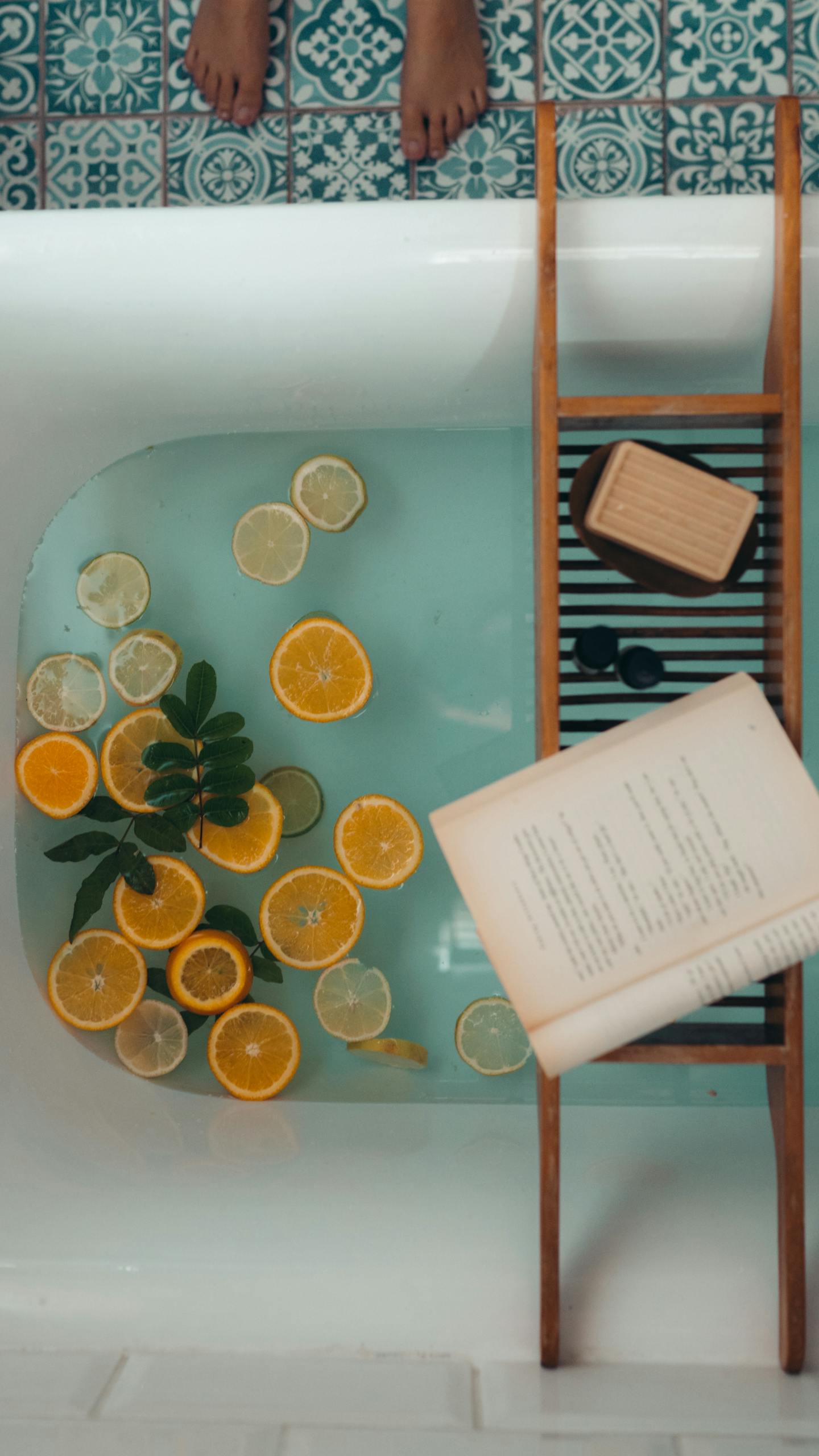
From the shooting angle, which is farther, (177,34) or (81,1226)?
(177,34)

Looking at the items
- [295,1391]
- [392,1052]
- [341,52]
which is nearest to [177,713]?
[392,1052]

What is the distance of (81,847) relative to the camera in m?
1.40

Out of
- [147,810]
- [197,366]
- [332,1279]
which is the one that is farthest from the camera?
[147,810]

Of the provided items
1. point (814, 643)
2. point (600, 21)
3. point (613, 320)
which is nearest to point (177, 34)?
point (600, 21)

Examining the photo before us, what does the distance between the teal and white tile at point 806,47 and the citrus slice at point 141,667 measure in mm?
1211

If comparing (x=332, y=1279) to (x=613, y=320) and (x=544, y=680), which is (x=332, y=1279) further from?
(x=613, y=320)

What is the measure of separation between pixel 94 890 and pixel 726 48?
1.48 metres

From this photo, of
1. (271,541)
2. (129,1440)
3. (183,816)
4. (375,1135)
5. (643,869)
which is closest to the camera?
(129,1440)

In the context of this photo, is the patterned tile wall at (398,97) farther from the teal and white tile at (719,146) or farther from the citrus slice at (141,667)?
the citrus slice at (141,667)

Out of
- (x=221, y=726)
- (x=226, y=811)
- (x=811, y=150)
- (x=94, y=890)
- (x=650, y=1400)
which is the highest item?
(x=811, y=150)

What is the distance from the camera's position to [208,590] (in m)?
1.53

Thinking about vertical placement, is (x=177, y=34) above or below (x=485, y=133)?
above

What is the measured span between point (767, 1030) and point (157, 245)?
1.05 meters

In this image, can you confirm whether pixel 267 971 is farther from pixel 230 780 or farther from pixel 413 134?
pixel 413 134
